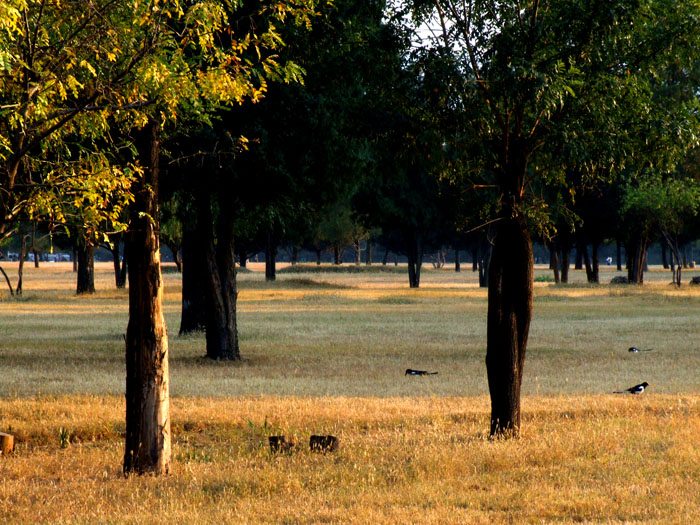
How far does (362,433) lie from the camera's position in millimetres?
12922

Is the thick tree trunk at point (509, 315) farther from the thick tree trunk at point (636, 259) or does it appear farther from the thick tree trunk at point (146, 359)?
the thick tree trunk at point (636, 259)

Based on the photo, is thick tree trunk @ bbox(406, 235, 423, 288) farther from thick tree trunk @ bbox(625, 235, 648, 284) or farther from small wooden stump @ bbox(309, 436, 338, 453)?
small wooden stump @ bbox(309, 436, 338, 453)

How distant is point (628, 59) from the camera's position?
11.9 m

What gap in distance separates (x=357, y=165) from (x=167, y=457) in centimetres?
1262

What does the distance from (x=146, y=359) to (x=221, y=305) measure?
11.8 meters

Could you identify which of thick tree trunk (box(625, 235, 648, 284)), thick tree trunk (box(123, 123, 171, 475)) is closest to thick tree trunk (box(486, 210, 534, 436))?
thick tree trunk (box(123, 123, 171, 475))

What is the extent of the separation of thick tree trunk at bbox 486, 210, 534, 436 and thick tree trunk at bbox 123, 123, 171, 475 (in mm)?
4331

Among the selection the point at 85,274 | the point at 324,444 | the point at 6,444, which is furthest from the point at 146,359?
the point at 85,274

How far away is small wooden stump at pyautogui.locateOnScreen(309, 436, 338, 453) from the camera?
1114cm

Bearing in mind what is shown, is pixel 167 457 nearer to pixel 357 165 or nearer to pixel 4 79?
pixel 4 79

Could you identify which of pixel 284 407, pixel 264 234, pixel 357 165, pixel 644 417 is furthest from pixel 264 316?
pixel 264 234

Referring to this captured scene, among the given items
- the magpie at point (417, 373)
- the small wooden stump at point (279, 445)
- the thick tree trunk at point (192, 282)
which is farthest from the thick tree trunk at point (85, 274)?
the small wooden stump at point (279, 445)

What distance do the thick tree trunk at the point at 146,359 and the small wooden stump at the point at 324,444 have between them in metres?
1.93

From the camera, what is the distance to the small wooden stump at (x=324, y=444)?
36.5 feet
